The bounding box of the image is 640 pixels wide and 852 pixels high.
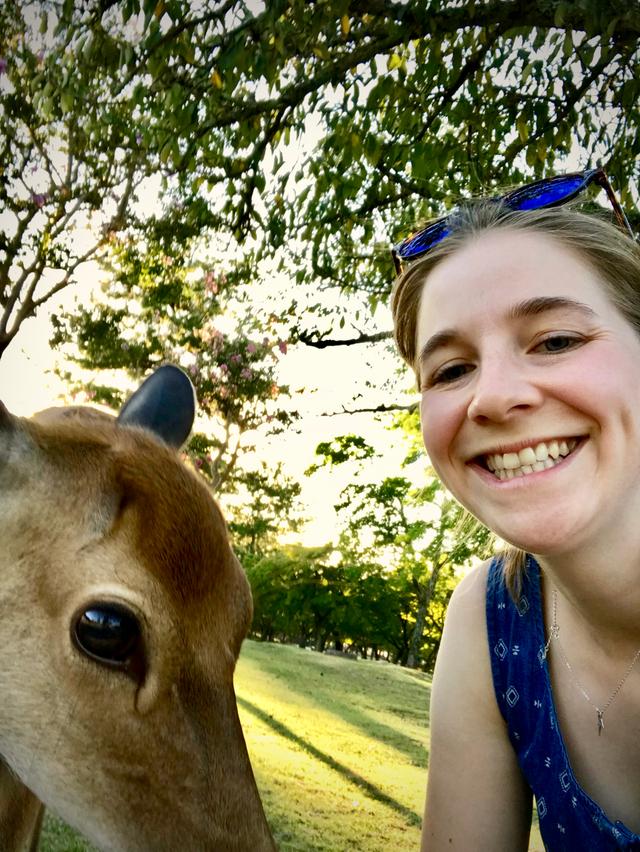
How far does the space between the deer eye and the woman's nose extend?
1139 mm

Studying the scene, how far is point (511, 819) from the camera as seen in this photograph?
2373 millimetres

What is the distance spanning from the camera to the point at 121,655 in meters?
1.76

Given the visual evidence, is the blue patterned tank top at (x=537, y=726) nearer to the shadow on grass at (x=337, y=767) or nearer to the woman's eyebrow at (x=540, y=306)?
the woman's eyebrow at (x=540, y=306)

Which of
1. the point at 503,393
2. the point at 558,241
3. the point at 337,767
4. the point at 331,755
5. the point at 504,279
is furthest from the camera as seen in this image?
the point at 331,755

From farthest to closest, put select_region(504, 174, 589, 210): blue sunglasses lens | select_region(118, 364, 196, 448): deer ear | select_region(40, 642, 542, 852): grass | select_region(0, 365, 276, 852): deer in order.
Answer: select_region(40, 642, 542, 852): grass < select_region(118, 364, 196, 448): deer ear < select_region(504, 174, 589, 210): blue sunglasses lens < select_region(0, 365, 276, 852): deer

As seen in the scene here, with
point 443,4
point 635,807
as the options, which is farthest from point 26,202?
point 635,807

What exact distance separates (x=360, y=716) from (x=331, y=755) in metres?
3.05

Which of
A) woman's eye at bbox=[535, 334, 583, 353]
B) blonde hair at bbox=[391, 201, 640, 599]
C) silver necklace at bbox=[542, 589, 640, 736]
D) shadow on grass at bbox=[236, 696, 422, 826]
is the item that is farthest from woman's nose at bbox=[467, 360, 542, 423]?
shadow on grass at bbox=[236, 696, 422, 826]

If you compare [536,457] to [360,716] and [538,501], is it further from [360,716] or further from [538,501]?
[360,716]

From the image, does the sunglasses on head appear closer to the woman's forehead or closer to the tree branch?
the woman's forehead

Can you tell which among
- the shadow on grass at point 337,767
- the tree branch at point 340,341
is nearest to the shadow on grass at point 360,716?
the shadow on grass at point 337,767

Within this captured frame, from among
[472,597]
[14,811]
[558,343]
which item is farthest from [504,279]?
[14,811]

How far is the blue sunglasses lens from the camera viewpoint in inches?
97.1

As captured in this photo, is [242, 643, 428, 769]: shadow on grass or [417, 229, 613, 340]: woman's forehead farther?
[242, 643, 428, 769]: shadow on grass
